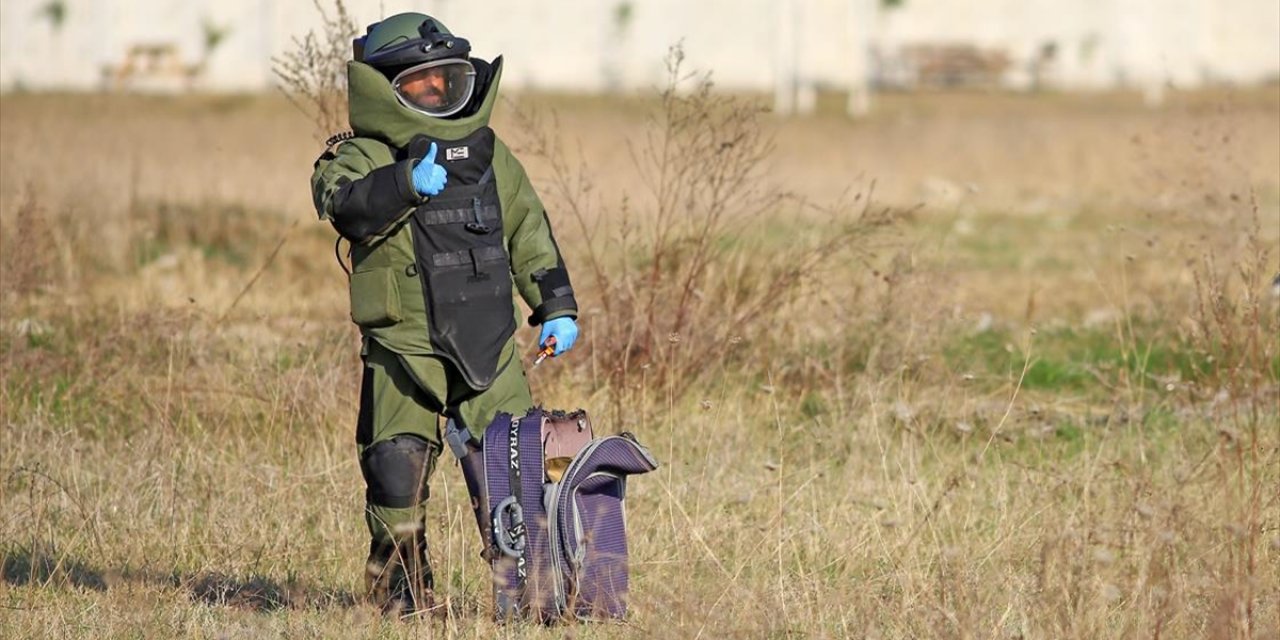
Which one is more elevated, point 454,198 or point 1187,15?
point 1187,15

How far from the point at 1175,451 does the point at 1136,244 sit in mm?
7938

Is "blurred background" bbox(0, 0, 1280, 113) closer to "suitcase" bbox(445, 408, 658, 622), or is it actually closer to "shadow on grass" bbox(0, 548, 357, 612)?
"shadow on grass" bbox(0, 548, 357, 612)

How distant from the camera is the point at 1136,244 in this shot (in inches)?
538

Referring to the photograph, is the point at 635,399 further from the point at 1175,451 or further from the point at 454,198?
the point at 454,198

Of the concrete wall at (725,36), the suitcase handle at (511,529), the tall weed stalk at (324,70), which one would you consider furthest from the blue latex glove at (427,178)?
the concrete wall at (725,36)

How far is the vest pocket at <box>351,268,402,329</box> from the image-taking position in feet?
13.6

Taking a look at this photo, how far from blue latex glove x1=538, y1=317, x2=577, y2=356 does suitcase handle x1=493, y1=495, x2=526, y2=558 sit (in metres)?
0.39

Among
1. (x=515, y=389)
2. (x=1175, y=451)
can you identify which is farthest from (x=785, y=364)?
(x=515, y=389)

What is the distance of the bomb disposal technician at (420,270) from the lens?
4.12 meters

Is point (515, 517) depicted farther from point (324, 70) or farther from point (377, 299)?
point (324, 70)

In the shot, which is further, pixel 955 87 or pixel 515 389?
pixel 955 87

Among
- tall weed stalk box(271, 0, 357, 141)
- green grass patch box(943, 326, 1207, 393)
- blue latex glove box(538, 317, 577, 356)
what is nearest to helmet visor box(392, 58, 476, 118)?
blue latex glove box(538, 317, 577, 356)

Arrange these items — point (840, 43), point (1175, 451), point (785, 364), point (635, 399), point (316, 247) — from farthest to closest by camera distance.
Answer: point (840, 43) → point (316, 247) → point (785, 364) → point (635, 399) → point (1175, 451)

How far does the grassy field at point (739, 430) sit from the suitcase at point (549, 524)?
8cm
